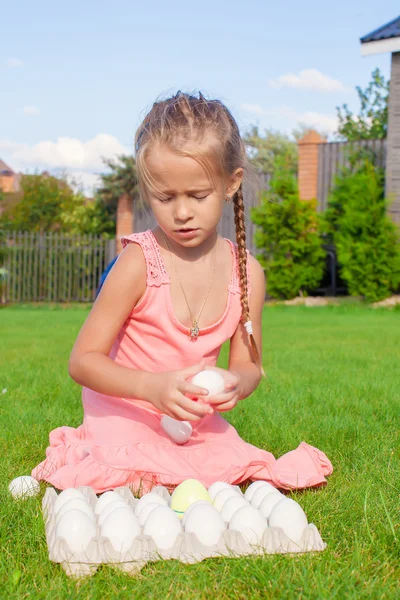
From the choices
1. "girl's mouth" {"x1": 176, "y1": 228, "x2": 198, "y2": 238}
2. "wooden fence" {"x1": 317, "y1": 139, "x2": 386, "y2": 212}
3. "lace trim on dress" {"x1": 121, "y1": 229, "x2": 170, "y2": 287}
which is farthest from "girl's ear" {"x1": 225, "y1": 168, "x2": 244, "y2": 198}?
"wooden fence" {"x1": 317, "y1": 139, "x2": 386, "y2": 212}

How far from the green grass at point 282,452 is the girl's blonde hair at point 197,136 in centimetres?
77

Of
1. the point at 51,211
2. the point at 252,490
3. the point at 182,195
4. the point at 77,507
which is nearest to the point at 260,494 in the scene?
the point at 252,490

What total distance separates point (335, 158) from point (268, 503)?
50.6 feet

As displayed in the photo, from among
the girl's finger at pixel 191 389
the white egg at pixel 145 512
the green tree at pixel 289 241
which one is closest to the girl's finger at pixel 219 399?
the girl's finger at pixel 191 389

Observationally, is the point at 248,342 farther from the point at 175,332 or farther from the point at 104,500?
the point at 104,500

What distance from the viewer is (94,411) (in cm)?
285

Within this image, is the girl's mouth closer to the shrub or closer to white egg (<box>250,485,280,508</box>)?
white egg (<box>250,485,280,508</box>)

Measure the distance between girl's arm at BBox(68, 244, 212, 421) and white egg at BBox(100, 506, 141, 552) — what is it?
1.31 feet

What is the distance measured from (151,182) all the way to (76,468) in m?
1.08

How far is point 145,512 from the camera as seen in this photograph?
2045 mm

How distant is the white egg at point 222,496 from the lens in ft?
7.36

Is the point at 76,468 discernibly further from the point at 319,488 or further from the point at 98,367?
the point at 319,488

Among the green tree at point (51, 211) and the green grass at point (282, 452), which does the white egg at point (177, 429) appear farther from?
the green tree at point (51, 211)

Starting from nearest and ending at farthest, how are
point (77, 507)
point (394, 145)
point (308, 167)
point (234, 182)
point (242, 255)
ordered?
point (77, 507) < point (234, 182) < point (242, 255) < point (394, 145) < point (308, 167)
